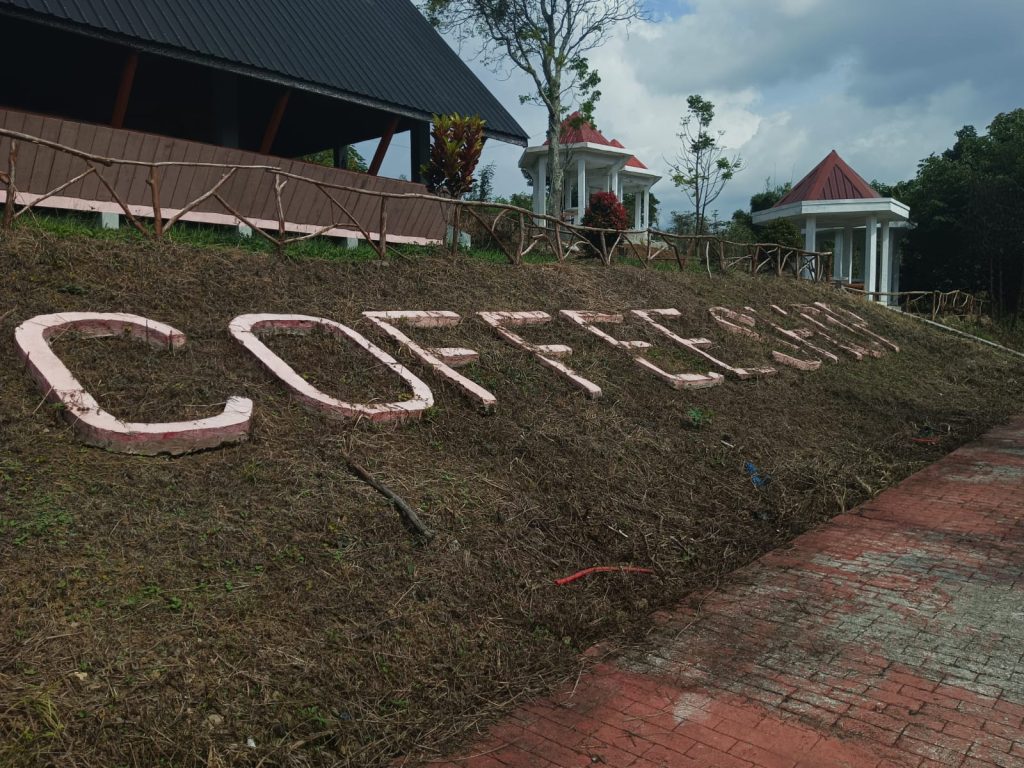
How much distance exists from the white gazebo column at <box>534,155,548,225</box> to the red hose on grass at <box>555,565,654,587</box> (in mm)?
24733

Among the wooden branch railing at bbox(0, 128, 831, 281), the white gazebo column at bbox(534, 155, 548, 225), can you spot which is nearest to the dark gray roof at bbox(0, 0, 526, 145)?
the wooden branch railing at bbox(0, 128, 831, 281)

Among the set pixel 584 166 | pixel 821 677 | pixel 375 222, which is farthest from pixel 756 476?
pixel 584 166

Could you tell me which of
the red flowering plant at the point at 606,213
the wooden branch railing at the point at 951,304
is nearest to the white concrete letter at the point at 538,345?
the red flowering plant at the point at 606,213

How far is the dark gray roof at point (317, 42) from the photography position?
10.9 meters

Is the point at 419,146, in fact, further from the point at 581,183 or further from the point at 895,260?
the point at 895,260

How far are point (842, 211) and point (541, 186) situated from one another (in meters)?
10.4

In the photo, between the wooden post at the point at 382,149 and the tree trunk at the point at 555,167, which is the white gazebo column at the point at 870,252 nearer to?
the tree trunk at the point at 555,167

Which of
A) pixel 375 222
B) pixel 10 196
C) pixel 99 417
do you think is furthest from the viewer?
pixel 375 222

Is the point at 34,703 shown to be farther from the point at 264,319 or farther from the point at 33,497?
the point at 264,319

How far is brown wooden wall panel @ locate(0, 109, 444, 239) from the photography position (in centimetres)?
902

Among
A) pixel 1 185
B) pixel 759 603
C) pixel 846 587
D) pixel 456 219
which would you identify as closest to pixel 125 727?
pixel 759 603

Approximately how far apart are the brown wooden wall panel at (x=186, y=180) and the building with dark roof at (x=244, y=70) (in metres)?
1.40

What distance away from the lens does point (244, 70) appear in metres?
12.1

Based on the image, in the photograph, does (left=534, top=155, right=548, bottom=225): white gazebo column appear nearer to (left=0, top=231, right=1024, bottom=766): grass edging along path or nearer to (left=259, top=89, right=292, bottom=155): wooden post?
(left=259, top=89, right=292, bottom=155): wooden post
